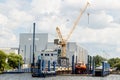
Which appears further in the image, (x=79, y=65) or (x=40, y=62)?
(x=79, y=65)

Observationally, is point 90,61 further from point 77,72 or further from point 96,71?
point 96,71

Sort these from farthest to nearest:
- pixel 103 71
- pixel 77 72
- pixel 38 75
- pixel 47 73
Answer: pixel 77 72
pixel 103 71
pixel 47 73
pixel 38 75

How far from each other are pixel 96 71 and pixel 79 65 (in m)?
→ 27.7

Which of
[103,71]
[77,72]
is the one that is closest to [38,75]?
[103,71]

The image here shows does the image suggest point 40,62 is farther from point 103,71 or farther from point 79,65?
point 79,65

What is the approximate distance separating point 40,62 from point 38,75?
13.3 m

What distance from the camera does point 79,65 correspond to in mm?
197500

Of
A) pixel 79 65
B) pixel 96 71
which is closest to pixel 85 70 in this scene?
pixel 79 65

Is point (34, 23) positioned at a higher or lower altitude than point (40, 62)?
higher

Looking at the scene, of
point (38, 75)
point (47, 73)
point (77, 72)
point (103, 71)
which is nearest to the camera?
point (38, 75)

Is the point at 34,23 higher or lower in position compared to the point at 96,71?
higher

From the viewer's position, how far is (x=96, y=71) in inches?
6708

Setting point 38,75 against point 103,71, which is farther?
point 103,71

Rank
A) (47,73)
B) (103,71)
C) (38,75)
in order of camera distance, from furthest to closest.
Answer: (103,71) < (47,73) < (38,75)
